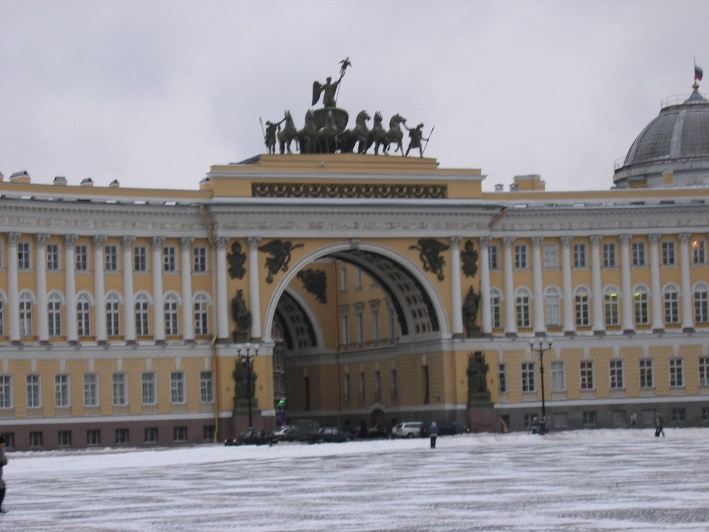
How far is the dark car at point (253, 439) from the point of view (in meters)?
77.1

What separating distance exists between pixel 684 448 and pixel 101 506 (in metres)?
29.5

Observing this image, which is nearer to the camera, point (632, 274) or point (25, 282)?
point (25, 282)

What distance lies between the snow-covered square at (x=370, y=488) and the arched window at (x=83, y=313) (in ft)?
42.8

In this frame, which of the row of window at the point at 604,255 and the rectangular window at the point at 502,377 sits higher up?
the row of window at the point at 604,255

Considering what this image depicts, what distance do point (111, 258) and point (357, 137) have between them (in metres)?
14.8

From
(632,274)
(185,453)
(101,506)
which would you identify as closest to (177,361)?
(185,453)

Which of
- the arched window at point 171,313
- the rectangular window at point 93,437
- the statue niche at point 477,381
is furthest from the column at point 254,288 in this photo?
the statue niche at point 477,381

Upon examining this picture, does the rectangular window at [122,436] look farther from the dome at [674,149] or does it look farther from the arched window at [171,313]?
the dome at [674,149]

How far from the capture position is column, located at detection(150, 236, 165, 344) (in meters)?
84.1

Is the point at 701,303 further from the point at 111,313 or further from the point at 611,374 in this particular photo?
the point at 111,313

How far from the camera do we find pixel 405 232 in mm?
88438

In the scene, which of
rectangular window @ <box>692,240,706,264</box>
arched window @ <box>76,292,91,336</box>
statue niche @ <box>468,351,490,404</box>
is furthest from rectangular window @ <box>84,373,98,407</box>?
rectangular window @ <box>692,240,706,264</box>

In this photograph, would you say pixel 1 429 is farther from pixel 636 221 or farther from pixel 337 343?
pixel 636 221

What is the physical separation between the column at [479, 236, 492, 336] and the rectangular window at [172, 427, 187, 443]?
17.1 m
